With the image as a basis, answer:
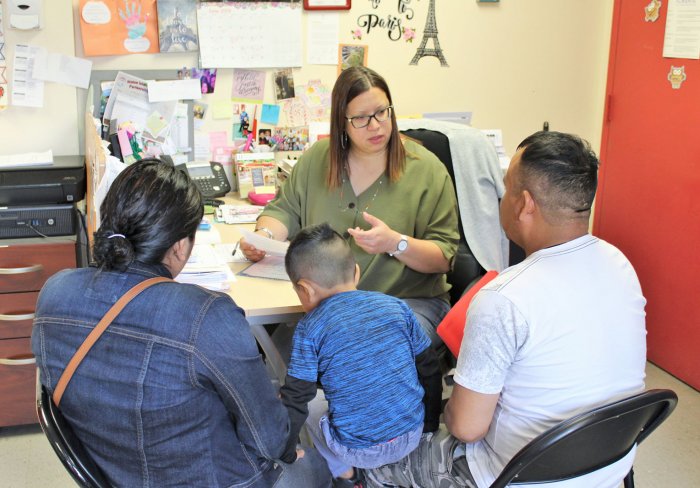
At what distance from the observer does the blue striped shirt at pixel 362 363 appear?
5.04ft

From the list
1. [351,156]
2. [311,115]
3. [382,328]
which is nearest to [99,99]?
[311,115]

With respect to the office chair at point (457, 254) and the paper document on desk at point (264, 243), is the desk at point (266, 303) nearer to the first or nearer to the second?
the paper document on desk at point (264, 243)

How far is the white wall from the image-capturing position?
3161mm

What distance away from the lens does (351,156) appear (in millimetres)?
2281

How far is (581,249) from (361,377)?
532mm

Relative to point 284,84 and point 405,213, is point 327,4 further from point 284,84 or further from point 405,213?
point 405,213

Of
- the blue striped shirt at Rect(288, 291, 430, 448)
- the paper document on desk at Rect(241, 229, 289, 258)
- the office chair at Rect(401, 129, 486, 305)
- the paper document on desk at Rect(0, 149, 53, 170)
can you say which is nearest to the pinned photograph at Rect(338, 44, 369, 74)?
the office chair at Rect(401, 129, 486, 305)

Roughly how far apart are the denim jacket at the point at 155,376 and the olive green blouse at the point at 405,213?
94cm

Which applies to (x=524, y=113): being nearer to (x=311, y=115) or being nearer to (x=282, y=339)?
(x=311, y=115)

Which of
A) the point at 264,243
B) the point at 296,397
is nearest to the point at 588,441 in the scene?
the point at 296,397

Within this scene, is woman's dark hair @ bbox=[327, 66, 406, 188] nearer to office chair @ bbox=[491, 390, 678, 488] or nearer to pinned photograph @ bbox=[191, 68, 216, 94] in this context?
pinned photograph @ bbox=[191, 68, 216, 94]

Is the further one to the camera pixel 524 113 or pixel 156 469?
pixel 524 113

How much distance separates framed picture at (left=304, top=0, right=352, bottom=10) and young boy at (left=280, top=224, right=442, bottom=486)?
169 centimetres

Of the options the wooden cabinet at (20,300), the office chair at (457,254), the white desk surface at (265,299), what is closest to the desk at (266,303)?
the white desk surface at (265,299)
